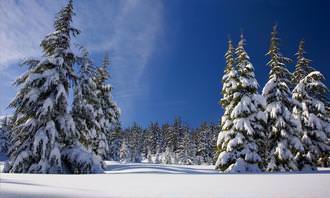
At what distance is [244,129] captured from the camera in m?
22.8

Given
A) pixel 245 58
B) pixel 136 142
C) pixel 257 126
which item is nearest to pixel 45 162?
pixel 257 126

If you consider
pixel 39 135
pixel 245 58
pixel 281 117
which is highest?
pixel 245 58

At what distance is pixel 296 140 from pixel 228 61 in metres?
9.51

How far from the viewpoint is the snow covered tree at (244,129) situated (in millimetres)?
22312

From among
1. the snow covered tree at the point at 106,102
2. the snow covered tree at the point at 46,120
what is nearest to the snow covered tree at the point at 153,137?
the snow covered tree at the point at 106,102

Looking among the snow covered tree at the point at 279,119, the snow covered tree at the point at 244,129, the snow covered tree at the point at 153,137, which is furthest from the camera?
the snow covered tree at the point at 153,137

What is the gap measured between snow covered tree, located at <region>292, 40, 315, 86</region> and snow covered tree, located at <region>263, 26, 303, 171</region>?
9.95ft

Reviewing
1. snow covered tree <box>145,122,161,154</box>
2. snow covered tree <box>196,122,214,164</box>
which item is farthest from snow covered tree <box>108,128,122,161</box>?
snow covered tree <box>145,122,161,154</box>

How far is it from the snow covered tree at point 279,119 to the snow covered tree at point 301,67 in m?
3.03

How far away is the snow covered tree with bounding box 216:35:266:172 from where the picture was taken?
22.3 meters

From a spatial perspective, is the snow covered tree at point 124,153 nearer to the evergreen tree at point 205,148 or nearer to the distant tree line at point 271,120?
the evergreen tree at point 205,148

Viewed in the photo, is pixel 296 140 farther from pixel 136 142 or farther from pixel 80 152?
pixel 136 142

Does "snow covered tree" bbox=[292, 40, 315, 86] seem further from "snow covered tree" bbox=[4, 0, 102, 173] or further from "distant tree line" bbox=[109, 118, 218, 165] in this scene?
"distant tree line" bbox=[109, 118, 218, 165]

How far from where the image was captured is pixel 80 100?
17.9 meters
